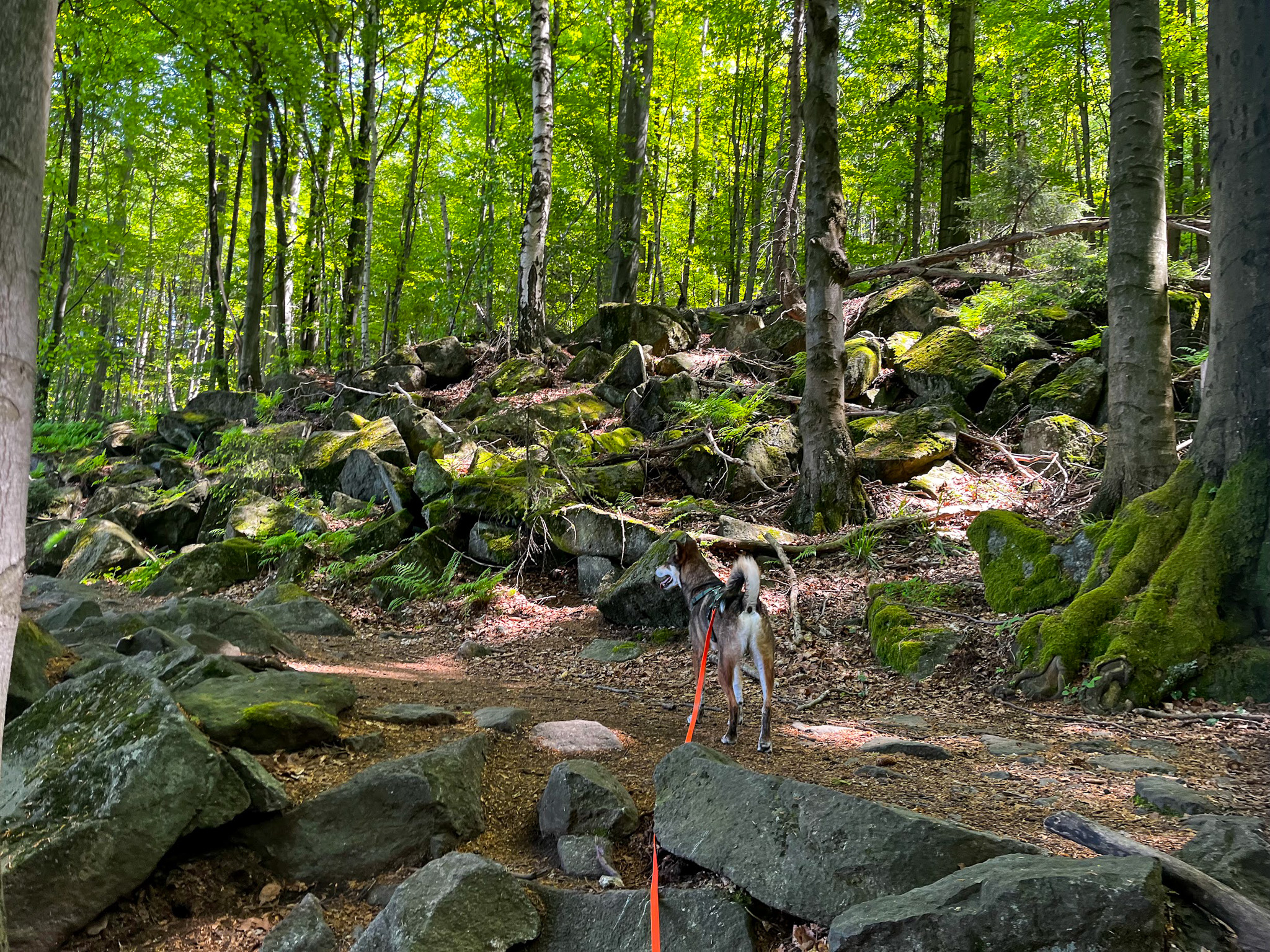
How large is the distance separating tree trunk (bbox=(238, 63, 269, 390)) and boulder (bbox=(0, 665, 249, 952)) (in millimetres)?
18369

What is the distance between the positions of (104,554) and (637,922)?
44.5 feet

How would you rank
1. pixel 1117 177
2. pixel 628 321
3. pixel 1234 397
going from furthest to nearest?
pixel 628 321 < pixel 1117 177 < pixel 1234 397

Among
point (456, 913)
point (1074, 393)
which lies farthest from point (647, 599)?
point (1074, 393)

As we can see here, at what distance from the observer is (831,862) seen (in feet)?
8.41

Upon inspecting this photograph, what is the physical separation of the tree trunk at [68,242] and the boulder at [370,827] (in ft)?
69.0

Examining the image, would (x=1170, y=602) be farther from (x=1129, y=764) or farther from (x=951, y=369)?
(x=951, y=369)

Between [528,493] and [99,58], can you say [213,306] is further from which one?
[528,493]

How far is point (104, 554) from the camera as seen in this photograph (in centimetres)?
Result: 1259

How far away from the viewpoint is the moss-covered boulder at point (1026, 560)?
627 cm

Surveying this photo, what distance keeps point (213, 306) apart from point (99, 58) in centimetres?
654

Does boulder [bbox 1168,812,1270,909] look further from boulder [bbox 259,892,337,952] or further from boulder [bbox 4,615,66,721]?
boulder [bbox 4,615,66,721]

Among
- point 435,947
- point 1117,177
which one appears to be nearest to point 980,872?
point 435,947

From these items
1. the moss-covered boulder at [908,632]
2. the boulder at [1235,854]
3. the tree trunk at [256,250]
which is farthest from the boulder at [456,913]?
the tree trunk at [256,250]

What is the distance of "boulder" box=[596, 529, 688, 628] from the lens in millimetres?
7980
